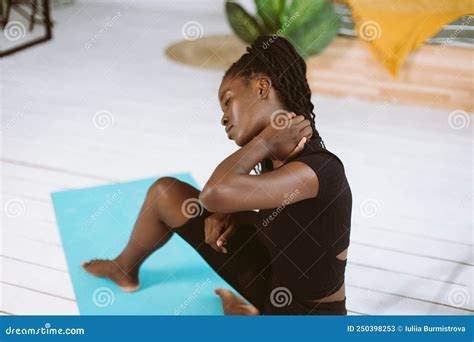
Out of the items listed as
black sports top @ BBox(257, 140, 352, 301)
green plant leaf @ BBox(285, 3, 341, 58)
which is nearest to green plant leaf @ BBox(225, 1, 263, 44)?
green plant leaf @ BBox(285, 3, 341, 58)

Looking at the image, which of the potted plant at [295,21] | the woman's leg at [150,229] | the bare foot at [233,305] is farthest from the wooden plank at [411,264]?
the potted plant at [295,21]

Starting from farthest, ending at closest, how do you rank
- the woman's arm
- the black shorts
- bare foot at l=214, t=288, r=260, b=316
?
bare foot at l=214, t=288, r=260, b=316 < the black shorts < the woman's arm

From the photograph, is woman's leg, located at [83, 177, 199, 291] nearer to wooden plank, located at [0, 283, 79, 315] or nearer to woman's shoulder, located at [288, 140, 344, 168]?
wooden plank, located at [0, 283, 79, 315]

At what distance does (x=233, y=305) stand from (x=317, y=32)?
244 centimetres

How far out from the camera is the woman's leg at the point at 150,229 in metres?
1.48

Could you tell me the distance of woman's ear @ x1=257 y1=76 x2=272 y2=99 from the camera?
116 cm

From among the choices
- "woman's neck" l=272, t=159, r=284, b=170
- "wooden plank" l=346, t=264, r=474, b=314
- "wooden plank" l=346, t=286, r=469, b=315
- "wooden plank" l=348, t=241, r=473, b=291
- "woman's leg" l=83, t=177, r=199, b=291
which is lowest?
"wooden plank" l=348, t=241, r=473, b=291

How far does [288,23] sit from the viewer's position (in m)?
3.46

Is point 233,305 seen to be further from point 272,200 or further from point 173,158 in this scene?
point 173,158

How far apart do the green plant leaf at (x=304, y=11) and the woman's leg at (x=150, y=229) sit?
7.10 feet

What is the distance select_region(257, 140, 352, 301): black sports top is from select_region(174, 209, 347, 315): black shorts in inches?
1.6
